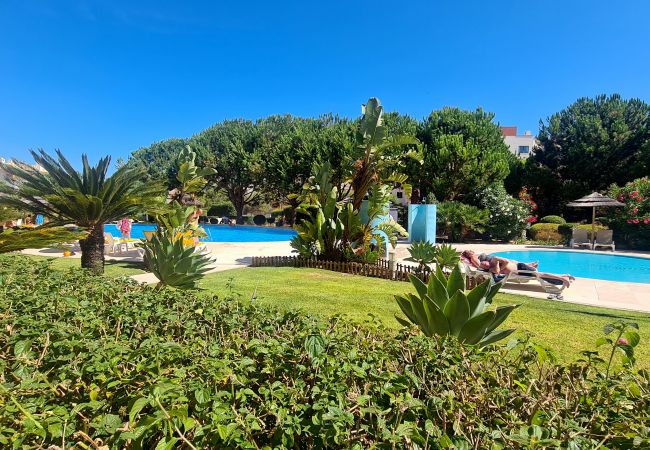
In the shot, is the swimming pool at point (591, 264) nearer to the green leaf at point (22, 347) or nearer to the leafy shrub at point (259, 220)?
the green leaf at point (22, 347)

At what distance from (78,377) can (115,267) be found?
40.6ft

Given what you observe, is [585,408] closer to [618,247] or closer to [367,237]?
[367,237]

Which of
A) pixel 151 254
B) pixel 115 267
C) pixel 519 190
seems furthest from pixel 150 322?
pixel 519 190

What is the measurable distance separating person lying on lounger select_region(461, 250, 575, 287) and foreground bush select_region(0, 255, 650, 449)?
9.43m

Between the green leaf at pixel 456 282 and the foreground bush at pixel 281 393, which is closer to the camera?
the foreground bush at pixel 281 393

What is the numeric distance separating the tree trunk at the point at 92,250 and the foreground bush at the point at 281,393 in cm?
524

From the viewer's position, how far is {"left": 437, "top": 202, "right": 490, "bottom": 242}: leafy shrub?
26.5 metres

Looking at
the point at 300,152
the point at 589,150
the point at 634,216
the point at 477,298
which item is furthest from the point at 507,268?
the point at 589,150

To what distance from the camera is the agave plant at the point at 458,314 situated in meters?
3.23

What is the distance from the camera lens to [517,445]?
1.51m

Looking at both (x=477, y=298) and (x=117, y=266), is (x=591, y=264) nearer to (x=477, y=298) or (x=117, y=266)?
(x=477, y=298)

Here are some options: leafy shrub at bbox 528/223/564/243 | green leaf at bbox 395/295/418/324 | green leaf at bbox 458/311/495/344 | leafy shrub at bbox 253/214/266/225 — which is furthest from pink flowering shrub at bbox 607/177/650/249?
leafy shrub at bbox 253/214/266/225

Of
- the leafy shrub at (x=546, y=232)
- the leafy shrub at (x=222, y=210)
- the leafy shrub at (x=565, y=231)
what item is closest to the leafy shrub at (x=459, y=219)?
the leafy shrub at (x=546, y=232)

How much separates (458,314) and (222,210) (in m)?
51.3
